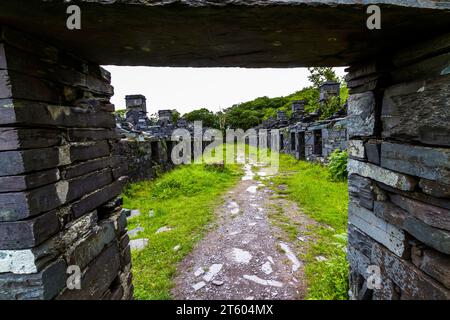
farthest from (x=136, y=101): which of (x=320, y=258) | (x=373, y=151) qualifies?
(x=373, y=151)

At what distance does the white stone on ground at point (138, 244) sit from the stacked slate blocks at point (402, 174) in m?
3.98

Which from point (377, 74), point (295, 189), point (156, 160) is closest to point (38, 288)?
point (377, 74)

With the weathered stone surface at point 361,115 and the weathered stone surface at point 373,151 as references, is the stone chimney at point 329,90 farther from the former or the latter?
the weathered stone surface at point 373,151

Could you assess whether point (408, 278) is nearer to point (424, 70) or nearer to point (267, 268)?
point (424, 70)

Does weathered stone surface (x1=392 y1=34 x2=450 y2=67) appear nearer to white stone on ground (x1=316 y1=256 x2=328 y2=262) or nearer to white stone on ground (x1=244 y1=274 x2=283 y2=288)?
white stone on ground (x1=244 y1=274 x2=283 y2=288)

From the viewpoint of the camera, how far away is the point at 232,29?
160 cm

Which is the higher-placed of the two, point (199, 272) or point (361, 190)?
point (361, 190)

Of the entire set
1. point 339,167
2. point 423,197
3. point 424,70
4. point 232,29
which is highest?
point 232,29

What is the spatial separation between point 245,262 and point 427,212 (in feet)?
10.3

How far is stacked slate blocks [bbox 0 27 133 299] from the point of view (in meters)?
1.55

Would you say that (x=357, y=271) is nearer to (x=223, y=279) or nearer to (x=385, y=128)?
(x=385, y=128)

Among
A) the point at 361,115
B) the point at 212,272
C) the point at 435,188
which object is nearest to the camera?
the point at 435,188

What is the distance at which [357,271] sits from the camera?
2811 millimetres

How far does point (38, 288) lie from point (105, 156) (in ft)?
4.58
